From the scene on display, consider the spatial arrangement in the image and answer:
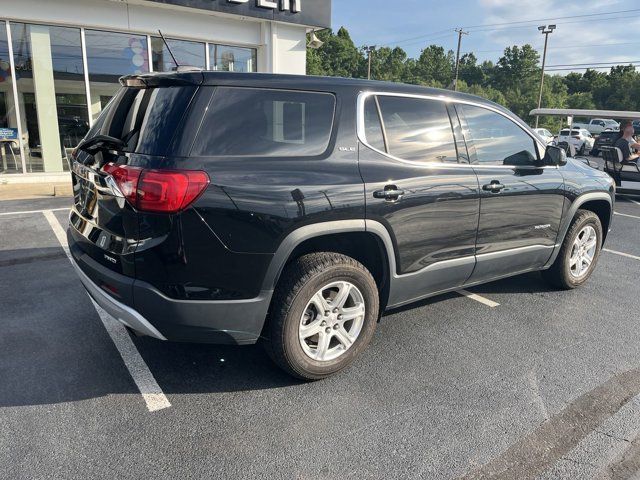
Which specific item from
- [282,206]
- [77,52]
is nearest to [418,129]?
[282,206]

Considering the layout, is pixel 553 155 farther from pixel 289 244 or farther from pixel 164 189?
pixel 164 189

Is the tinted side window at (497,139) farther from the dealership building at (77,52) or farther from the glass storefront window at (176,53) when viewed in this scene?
the glass storefront window at (176,53)

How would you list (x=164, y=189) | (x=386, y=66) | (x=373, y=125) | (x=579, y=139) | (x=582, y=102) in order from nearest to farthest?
1. (x=164, y=189)
2. (x=373, y=125)
3. (x=579, y=139)
4. (x=582, y=102)
5. (x=386, y=66)

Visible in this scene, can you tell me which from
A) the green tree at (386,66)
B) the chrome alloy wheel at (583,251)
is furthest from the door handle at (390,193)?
the green tree at (386,66)

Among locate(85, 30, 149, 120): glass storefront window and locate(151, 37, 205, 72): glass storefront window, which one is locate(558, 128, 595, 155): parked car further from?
locate(85, 30, 149, 120): glass storefront window

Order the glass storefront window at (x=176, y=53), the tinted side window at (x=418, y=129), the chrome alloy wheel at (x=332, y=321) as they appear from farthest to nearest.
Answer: the glass storefront window at (x=176, y=53) < the tinted side window at (x=418, y=129) < the chrome alloy wheel at (x=332, y=321)

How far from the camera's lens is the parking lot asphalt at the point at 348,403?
2357mm

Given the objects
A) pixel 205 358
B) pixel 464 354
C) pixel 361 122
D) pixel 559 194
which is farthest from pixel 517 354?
pixel 205 358

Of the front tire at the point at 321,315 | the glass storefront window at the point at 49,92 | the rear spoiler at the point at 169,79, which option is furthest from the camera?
the glass storefront window at the point at 49,92

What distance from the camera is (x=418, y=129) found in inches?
132

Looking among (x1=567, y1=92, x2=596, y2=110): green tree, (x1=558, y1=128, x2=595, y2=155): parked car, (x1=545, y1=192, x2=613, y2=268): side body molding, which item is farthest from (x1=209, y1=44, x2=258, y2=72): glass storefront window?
(x1=567, y1=92, x2=596, y2=110): green tree

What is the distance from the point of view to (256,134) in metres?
2.70

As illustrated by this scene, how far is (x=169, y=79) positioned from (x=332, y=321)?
1.71 meters

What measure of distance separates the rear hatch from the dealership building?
8730mm
